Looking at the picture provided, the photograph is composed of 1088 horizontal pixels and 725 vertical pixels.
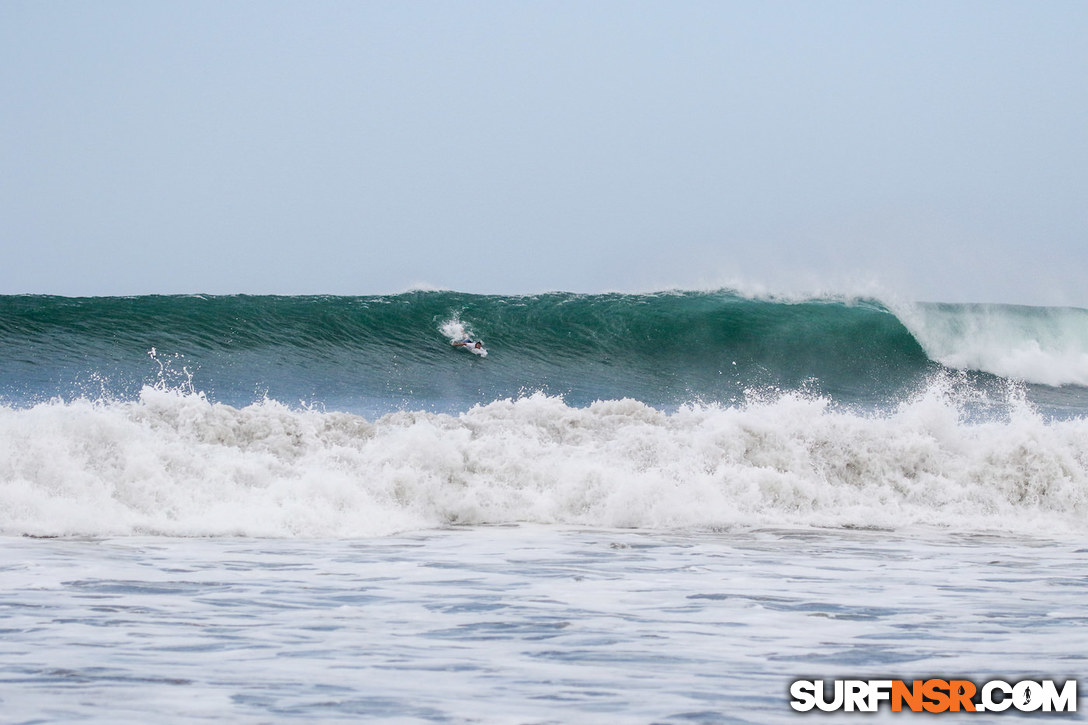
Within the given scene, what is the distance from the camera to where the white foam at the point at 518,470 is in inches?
298

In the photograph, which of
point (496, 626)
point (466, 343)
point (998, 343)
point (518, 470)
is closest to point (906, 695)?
point (496, 626)

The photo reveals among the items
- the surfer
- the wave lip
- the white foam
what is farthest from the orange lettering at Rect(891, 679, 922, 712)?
the wave lip

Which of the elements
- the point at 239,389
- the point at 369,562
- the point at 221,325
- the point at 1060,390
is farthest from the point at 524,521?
the point at 1060,390

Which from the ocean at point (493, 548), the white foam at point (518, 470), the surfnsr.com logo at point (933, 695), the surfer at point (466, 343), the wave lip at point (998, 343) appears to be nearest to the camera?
the surfnsr.com logo at point (933, 695)

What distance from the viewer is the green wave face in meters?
16.4

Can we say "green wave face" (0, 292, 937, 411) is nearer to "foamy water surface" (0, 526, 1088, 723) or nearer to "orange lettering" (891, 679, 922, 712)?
"foamy water surface" (0, 526, 1088, 723)

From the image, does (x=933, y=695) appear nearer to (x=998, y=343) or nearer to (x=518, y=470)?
(x=518, y=470)

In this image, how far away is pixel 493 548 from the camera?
6.72 metres

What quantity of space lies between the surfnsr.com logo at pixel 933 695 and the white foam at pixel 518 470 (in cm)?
438

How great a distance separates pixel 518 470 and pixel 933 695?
579 cm

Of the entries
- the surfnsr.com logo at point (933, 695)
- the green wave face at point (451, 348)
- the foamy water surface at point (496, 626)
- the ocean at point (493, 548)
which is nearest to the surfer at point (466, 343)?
the green wave face at point (451, 348)

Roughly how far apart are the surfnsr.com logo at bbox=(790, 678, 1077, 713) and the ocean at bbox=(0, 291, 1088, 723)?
0.25 feet

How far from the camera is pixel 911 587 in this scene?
17.8 ft

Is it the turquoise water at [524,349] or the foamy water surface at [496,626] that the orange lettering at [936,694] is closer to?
the foamy water surface at [496,626]
